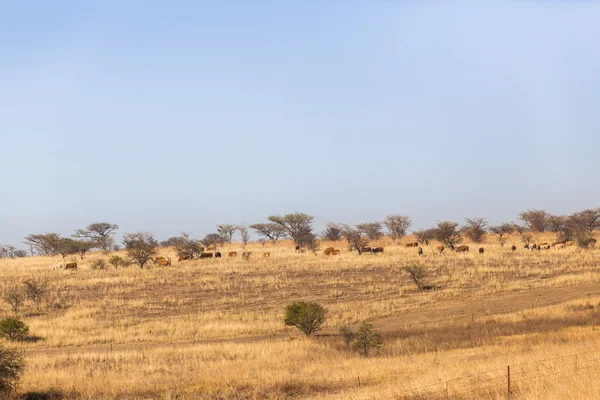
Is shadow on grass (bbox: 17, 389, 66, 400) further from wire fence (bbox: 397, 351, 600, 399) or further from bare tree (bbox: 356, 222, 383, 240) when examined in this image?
bare tree (bbox: 356, 222, 383, 240)

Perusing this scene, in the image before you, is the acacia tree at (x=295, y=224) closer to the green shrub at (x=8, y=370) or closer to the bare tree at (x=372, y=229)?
the bare tree at (x=372, y=229)

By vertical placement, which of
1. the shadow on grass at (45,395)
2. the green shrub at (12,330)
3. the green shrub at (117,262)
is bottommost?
the shadow on grass at (45,395)

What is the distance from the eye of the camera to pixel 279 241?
105750mm

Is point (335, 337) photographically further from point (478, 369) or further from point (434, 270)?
point (434, 270)

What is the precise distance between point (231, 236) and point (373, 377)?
90154mm

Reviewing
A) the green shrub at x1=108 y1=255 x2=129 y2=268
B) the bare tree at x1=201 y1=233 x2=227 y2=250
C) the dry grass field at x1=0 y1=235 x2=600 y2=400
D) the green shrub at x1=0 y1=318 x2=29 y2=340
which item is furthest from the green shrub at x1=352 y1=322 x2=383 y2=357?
the bare tree at x1=201 y1=233 x2=227 y2=250

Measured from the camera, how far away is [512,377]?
42.1 ft

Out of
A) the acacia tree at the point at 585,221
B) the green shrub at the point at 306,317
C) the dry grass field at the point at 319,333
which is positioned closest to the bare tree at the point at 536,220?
the acacia tree at the point at 585,221

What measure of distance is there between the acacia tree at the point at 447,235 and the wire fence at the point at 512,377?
174 feet

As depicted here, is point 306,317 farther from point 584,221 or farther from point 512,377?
point 584,221

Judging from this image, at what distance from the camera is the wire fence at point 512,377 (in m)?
11.7


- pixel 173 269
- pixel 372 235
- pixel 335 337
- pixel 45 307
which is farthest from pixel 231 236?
pixel 335 337

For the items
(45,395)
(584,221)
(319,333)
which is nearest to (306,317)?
(319,333)

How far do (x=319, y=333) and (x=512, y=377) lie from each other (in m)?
12.4
